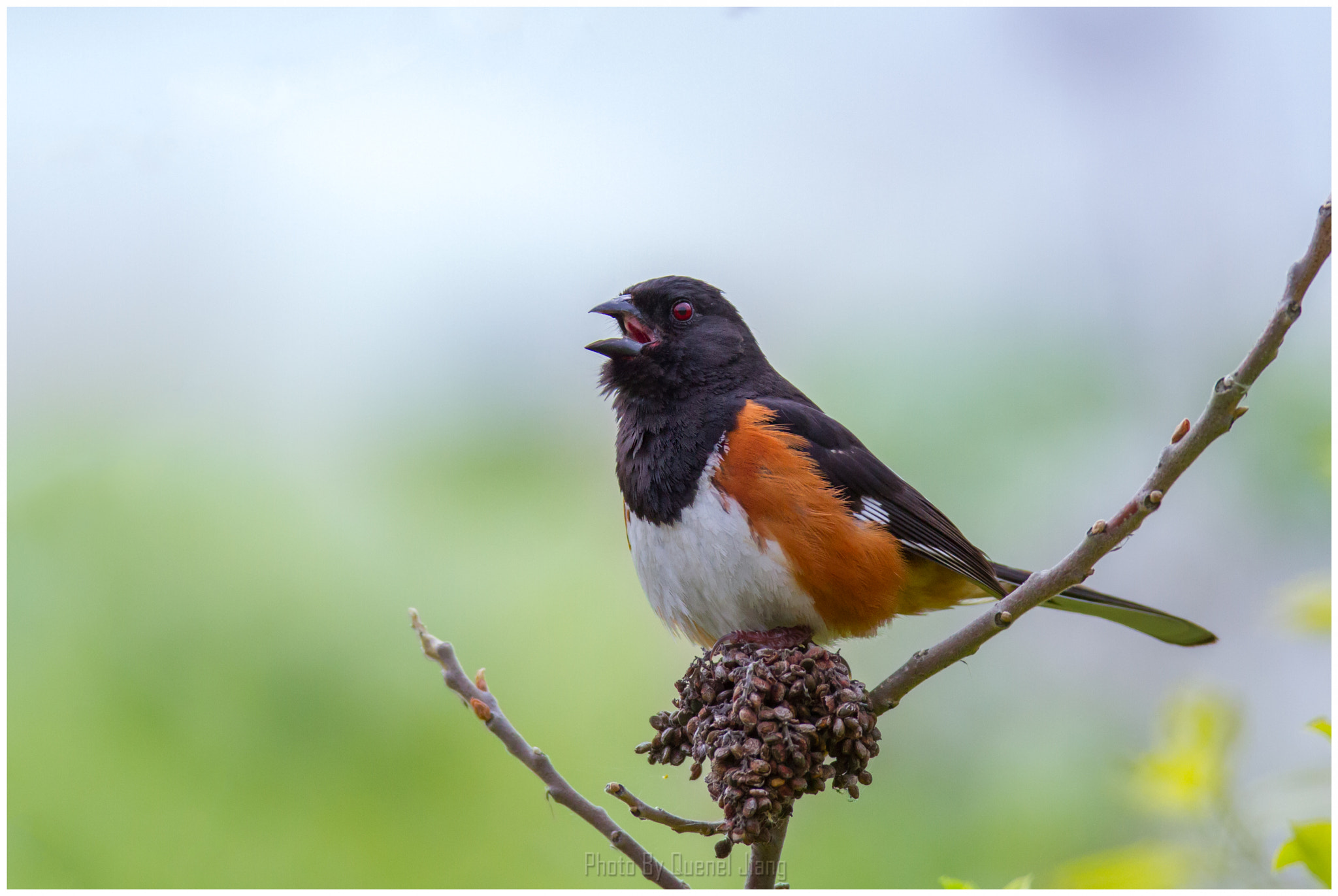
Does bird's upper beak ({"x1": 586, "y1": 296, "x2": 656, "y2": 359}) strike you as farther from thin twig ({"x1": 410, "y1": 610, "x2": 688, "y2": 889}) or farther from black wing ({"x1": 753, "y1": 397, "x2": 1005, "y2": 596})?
thin twig ({"x1": 410, "y1": 610, "x2": 688, "y2": 889})

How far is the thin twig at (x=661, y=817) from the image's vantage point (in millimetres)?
1526

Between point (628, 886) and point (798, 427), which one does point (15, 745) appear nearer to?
point (628, 886)

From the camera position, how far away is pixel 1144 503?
1309mm

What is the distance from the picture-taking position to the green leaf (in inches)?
35.5

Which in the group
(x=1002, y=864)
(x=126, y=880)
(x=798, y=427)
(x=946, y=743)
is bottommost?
(x=126, y=880)

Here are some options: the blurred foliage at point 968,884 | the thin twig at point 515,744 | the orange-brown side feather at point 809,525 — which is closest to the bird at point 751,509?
the orange-brown side feather at point 809,525

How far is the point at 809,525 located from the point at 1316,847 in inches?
41.1

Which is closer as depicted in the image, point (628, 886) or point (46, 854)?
point (628, 886)

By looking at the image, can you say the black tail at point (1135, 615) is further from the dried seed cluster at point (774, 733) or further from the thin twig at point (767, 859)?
the thin twig at point (767, 859)

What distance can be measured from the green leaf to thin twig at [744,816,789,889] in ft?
2.38

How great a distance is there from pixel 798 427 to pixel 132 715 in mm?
2499

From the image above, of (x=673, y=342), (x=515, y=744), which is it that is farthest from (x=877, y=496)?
(x=515, y=744)

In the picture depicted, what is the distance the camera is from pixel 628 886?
6.02ft

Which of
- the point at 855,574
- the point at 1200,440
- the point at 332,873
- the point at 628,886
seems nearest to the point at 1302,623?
the point at 1200,440
